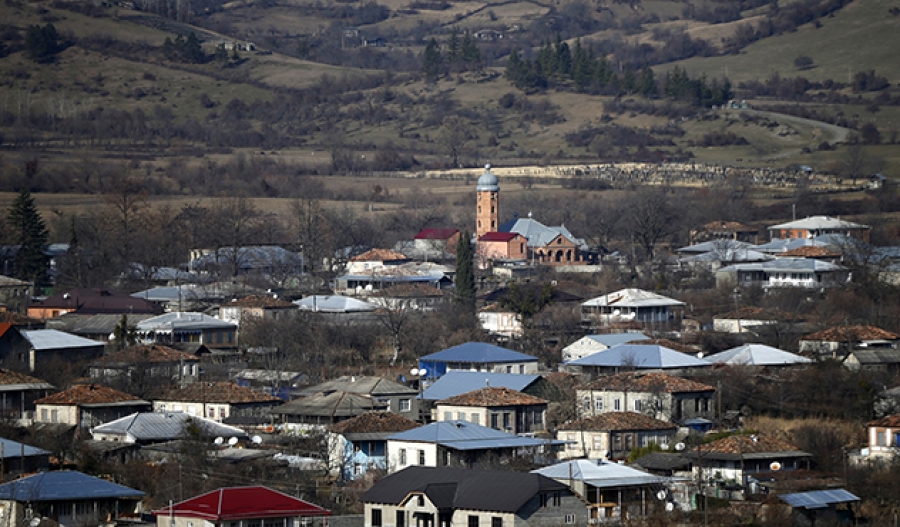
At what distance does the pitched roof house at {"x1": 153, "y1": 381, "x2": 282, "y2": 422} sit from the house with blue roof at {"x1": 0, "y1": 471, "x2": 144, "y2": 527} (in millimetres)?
12054

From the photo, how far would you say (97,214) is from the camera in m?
102

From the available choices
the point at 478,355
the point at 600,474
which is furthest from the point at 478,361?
the point at 600,474

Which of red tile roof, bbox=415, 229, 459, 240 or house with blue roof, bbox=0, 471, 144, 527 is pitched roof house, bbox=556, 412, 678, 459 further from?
red tile roof, bbox=415, 229, 459, 240

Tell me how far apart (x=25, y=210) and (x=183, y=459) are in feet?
157

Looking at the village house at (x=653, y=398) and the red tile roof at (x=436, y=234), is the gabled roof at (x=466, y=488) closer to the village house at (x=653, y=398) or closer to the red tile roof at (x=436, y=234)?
the village house at (x=653, y=398)

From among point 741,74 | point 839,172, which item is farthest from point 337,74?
point 839,172

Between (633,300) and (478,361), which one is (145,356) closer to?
(478,361)

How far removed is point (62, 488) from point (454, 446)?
29.7 ft

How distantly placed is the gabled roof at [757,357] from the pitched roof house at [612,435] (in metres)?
9.48

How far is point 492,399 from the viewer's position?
4750 cm

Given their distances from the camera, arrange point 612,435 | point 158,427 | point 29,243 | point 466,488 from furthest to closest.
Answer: point 29,243 → point 158,427 → point 612,435 → point 466,488

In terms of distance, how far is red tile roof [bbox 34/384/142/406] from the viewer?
48.2 meters

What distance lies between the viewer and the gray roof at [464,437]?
41594 millimetres

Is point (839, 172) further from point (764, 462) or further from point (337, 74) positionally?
point (764, 462)
